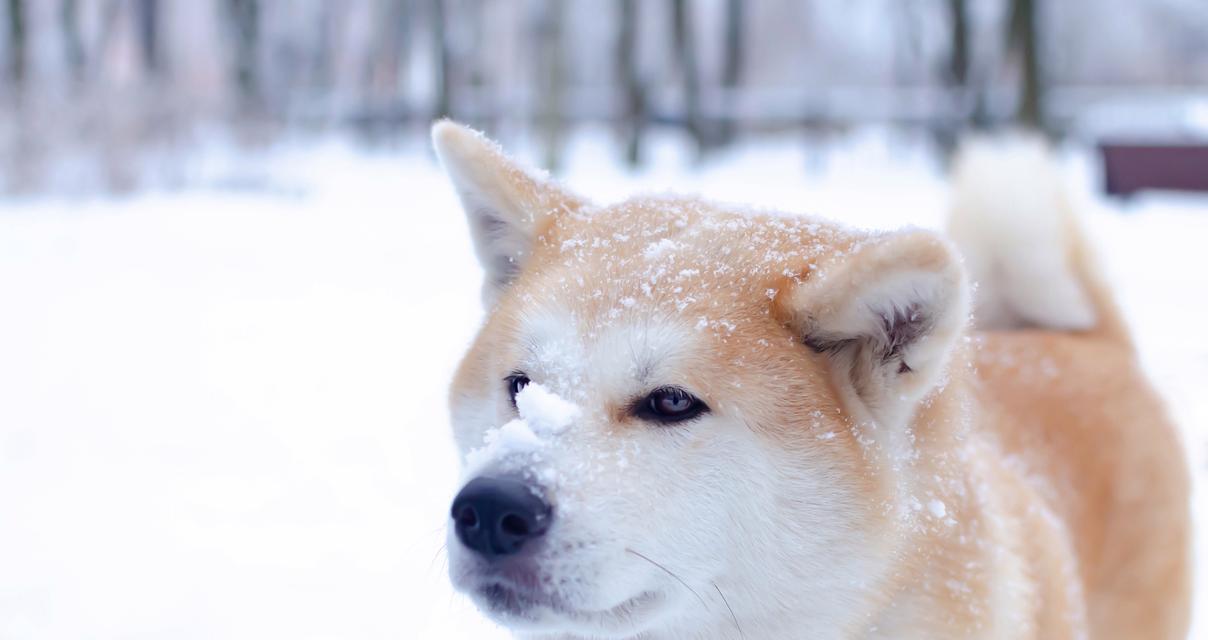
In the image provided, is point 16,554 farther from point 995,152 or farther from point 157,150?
point 157,150

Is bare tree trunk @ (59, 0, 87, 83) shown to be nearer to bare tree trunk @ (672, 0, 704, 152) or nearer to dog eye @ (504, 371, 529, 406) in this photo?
bare tree trunk @ (672, 0, 704, 152)

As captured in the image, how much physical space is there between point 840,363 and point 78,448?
3.66 meters

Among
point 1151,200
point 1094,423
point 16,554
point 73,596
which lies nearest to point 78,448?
point 16,554

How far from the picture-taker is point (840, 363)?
1833mm

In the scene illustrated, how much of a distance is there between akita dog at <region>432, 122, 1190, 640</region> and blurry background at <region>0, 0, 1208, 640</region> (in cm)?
42

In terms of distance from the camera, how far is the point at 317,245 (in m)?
9.84

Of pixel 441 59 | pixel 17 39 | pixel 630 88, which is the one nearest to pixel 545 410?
pixel 630 88

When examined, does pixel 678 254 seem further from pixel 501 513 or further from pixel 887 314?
pixel 501 513

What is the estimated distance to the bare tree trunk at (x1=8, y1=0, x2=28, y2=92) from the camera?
581 inches

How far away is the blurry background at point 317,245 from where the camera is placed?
3.34 metres

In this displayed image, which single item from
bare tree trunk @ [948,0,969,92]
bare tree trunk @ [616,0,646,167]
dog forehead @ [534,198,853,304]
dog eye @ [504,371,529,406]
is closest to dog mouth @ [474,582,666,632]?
dog eye @ [504,371,529,406]

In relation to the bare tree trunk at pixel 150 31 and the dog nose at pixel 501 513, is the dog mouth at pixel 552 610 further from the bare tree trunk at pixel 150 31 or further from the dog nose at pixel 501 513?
the bare tree trunk at pixel 150 31

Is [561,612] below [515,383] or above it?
below

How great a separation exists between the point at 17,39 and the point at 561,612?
690 inches
